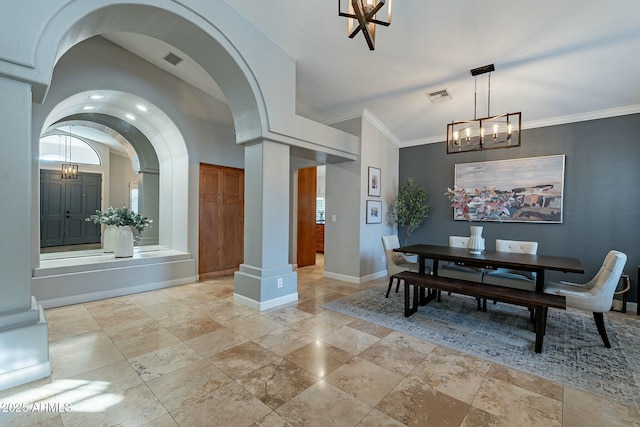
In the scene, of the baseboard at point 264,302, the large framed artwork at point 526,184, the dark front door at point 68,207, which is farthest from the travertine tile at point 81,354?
the dark front door at point 68,207

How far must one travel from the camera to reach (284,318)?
Answer: 10.9 ft

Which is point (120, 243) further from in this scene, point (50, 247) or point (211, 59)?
point (50, 247)

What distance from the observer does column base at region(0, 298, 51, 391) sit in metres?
1.92

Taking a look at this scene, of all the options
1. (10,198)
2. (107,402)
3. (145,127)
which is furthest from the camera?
(145,127)

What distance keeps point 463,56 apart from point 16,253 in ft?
15.6

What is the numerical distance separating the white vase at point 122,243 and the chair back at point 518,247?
5.82 meters

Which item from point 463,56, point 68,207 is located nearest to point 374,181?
point 463,56

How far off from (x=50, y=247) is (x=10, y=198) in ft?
24.9

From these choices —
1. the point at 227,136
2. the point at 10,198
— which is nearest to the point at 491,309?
the point at 10,198

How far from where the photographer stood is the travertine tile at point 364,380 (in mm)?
1963

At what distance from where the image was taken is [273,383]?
207 cm

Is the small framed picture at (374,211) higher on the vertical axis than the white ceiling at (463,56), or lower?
lower

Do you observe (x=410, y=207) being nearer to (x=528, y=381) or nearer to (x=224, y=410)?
(x=528, y=381)

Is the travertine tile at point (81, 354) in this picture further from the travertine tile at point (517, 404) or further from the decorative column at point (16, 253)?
the travertine tile at point (517, 404)
